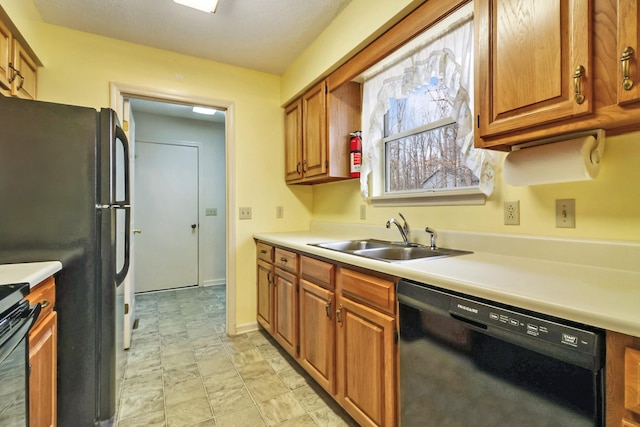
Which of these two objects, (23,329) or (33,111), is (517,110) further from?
(33,111)

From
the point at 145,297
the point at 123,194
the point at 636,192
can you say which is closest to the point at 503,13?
the point at 636,192

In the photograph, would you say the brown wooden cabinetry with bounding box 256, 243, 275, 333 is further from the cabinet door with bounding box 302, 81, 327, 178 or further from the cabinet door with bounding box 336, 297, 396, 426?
the cabinet door with bounding box 336, 297, 396, 426

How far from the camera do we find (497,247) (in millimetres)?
1387

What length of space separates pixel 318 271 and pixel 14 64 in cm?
206

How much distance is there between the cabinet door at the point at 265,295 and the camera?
2402mm

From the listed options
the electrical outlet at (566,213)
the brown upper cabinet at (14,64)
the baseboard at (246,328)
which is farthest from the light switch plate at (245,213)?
the electrical outlet at (566,213)

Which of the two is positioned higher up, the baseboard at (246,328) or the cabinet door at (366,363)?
the cabinet door at (366,363)

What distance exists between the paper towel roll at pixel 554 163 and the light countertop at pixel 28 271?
70.3 inches

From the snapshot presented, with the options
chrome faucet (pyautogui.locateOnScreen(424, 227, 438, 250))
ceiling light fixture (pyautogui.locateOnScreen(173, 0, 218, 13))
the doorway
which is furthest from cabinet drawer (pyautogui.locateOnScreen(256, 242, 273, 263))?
ceiling light fixture (pyautogui.locateOnScreen(173, 0, 218, 13))

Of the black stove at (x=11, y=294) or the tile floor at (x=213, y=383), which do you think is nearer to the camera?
the black stove at (x=11, y=294)

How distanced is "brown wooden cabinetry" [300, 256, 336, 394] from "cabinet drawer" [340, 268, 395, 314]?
14 centimetres

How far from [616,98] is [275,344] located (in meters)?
2.43

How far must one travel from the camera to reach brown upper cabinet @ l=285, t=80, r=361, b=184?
226cm

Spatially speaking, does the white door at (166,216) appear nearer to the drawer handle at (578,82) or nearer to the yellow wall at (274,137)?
the yellow wall at (274,137)
